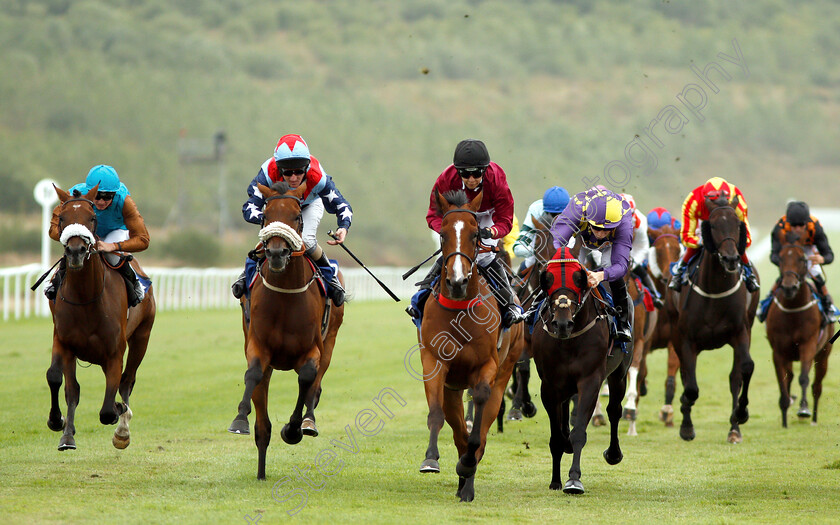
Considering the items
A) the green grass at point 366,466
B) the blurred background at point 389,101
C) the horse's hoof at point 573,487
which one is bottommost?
the green grass at point 366,466

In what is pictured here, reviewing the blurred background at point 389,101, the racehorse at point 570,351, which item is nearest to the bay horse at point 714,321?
the racehorse at point 570,351

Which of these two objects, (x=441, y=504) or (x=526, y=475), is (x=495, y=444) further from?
(x=441, y=504)

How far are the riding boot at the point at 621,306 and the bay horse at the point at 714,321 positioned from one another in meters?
2.02

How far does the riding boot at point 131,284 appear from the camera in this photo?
8727 millimetres

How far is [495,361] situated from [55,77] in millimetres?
64187

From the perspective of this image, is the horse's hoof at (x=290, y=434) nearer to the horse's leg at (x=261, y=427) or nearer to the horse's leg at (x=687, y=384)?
the horse's leg at (x=261, y=427)

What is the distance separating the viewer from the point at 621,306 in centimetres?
816

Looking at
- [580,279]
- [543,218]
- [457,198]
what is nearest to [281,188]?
[457,198]

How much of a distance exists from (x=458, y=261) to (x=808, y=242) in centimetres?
689

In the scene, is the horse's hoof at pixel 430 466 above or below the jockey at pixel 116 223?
below

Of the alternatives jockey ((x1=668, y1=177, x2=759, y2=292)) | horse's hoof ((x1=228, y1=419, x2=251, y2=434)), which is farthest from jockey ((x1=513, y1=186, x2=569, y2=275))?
horse's hoof ((x1=228, y1=419, x2=251, y2=434))

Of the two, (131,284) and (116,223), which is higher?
(116,223)

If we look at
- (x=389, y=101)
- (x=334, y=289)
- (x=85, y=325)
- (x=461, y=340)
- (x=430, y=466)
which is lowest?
(x=430, y=466)

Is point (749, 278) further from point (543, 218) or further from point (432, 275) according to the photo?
point (432, 275)
